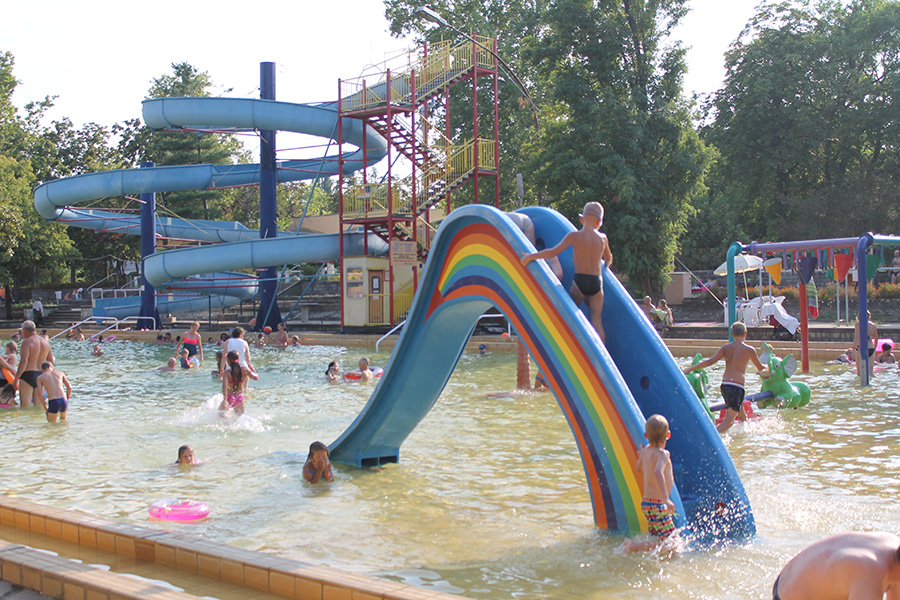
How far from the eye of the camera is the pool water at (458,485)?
6016 mm

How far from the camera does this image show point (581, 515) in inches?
292

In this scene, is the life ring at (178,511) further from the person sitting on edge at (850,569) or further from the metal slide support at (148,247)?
the metal slide support at (148,247)

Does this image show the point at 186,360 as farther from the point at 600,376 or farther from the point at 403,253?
the point at 600,376

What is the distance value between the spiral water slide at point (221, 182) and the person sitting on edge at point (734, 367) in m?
20.4

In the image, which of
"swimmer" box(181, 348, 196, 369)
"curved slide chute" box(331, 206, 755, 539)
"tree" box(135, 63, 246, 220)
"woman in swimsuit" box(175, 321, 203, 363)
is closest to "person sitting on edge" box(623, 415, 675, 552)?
"curved slide chute" box(331, 206, 755, 539)

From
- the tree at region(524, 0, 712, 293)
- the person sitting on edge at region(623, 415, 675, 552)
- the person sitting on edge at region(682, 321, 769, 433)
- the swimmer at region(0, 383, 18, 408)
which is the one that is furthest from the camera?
the tree at region(524, 0, 712, 293)

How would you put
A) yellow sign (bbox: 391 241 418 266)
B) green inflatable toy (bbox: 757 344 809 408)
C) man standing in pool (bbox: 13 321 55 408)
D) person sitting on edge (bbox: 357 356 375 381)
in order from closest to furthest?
green inflatable toy (bbox: 757 344 809 408), man standing in pool (bbox: 13 321 55 408), person sitting on edge (bbox: 357 356 375 381), yellow sign (bbox: 391 241 418 266)

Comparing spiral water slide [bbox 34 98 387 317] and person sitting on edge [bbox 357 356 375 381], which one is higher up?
spiral water slide [bbox 34 98 387 317]

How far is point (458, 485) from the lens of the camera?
8.88 meters

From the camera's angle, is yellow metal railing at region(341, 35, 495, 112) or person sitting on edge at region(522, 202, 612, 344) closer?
person sitting on edge at region(522, 202, 612, 344)

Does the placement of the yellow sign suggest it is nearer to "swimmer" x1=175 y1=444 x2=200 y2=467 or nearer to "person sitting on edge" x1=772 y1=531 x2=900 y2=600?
"swimmer" x1=175 y1=444 x2=200 y2=467

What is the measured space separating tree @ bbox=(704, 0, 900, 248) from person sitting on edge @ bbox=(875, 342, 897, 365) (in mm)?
22924

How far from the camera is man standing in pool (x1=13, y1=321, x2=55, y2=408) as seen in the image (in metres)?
14.4

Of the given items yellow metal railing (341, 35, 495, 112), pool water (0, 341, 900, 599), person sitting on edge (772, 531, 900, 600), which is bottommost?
pool water (0, 341, 900, 599)
